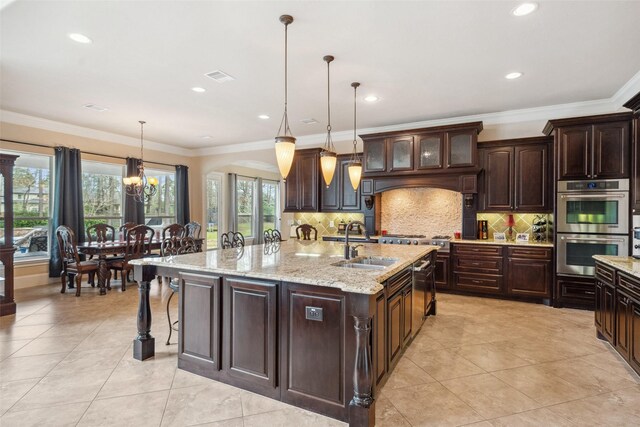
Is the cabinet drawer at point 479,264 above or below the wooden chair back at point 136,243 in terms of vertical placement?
below

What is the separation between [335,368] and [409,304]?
3.87 ft

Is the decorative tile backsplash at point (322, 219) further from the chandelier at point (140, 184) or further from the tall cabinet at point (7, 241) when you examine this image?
the tall cabinet at point (7, 241)

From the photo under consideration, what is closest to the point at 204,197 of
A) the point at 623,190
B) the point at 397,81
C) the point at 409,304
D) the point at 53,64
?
the point at 53,64

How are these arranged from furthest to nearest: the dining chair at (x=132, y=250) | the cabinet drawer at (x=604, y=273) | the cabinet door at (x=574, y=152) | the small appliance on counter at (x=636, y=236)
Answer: the dining chair at (x=132, y=250) < the cabinet door at (x=574, y=152) < the small appliance on counter at (x=636, y=236) < the cabinet drawer at (x=604, y=273)

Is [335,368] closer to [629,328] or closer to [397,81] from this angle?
[629,328]

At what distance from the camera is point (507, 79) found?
400 cm

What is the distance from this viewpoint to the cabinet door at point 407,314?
2.93 metres

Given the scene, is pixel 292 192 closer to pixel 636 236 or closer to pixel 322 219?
pixel 322 219

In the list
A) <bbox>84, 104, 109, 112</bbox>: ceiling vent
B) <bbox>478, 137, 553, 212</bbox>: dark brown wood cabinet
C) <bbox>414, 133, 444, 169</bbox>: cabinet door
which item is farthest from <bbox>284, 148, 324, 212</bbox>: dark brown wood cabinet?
<bbox>84, 104, 109, 112</bbox>: ceiling vent

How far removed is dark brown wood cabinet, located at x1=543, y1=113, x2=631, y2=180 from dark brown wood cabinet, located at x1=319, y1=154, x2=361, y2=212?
3090 mm

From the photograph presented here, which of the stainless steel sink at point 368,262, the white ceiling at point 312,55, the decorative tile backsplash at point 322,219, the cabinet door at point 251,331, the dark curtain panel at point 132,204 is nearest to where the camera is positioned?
the cabinet door at point 251,331

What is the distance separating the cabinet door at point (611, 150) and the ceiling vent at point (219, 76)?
471 cm

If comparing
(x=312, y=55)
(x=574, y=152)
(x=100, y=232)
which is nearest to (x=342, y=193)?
(x=312, y=55)

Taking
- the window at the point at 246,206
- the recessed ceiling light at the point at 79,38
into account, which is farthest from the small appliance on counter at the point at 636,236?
the window at the point at 246,206
